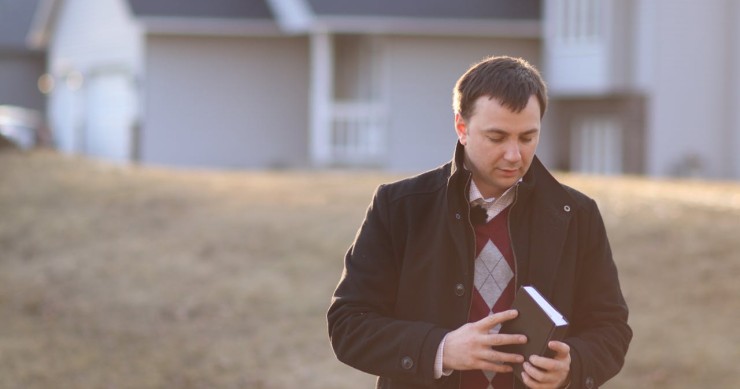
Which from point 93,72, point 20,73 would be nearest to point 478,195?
point 93,72

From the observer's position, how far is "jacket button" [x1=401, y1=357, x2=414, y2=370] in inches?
134

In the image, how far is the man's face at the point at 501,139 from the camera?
332cm

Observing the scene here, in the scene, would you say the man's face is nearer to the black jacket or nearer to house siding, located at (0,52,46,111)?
the black jacket

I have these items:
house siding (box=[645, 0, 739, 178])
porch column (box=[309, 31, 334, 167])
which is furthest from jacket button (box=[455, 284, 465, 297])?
porch column (box=[309, 31, 334, 167])

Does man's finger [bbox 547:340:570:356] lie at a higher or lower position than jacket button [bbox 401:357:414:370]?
higher

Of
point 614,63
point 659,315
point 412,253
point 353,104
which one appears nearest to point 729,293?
point 659,315

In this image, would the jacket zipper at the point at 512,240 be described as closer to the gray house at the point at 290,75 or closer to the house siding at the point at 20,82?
the gray house at the point at 290,75

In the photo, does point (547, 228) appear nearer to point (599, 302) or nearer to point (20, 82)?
point (599, 302)

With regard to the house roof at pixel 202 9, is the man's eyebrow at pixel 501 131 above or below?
below

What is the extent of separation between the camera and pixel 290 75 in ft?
83.3

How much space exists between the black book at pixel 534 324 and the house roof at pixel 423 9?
65.9ft

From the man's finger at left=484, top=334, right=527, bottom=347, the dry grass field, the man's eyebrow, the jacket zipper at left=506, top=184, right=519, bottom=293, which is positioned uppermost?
the man's eyebrow

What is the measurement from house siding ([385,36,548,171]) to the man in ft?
66.0

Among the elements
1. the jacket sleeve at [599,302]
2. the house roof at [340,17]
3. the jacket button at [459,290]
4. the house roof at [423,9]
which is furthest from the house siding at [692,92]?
the jacket button at [459,290]
